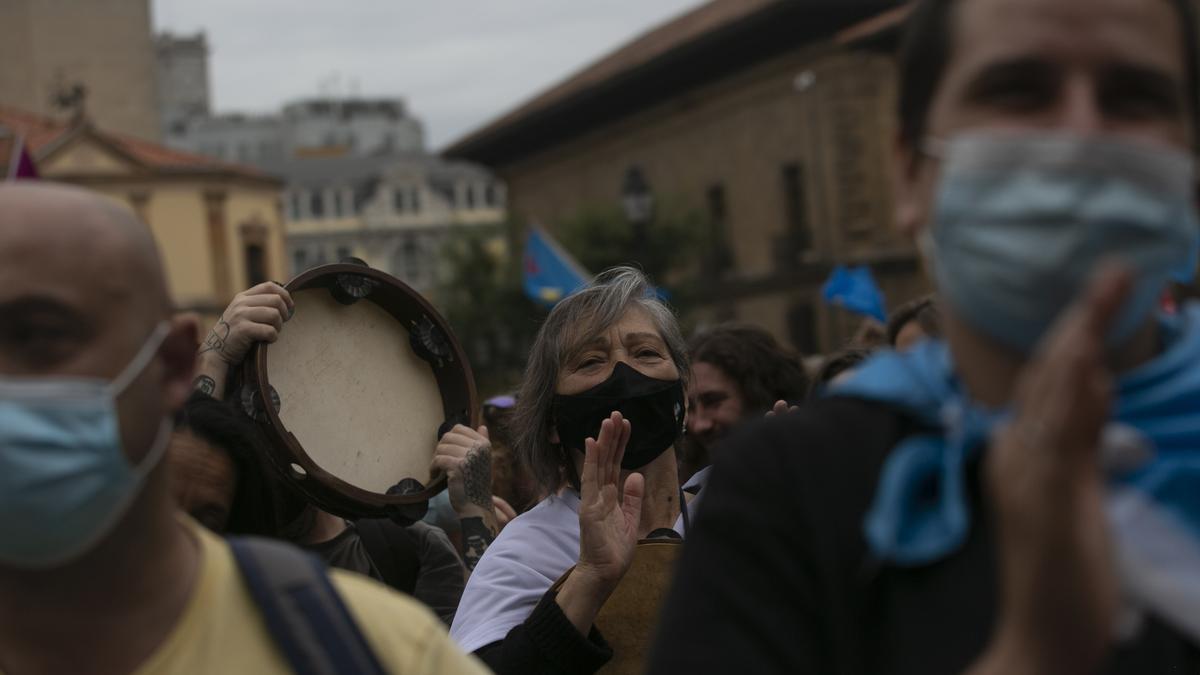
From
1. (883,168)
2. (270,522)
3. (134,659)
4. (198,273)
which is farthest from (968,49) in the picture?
(198,273)

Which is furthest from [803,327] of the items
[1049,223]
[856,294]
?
[1049,223]

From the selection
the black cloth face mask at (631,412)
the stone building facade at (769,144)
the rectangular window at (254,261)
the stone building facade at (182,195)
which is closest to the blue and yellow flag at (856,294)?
the black cloth face mask at (631,412)

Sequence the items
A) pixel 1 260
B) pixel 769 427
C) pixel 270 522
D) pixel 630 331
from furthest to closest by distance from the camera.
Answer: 1. pixel 630 331
2. pixel 270 522
3. pixel 1 260
4. pixel 769 427

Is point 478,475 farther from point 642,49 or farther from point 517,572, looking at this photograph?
point 642,49

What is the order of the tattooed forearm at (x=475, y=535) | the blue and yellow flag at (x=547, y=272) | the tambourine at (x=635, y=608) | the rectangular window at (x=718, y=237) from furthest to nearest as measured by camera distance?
the rectangular window at (x=718, y=237) → the blue and yellow flag at (x=547, y=272) → the tattooed forearm at (x=475, y=535) → the tambourine at (x=635, y=608)

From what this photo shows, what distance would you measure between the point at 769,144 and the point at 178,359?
40231 mm

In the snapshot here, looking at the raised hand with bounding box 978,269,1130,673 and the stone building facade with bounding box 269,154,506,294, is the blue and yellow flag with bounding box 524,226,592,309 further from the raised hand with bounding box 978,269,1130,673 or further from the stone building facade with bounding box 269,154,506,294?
the stone building facade with bounding box 269,154,506,294

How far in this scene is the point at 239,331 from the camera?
4.76 m

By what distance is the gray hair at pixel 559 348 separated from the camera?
4863 mm

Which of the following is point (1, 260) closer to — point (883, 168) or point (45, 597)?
point (45, 597)

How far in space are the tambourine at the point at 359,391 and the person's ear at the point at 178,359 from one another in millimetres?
2088

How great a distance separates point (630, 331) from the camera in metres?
4.87

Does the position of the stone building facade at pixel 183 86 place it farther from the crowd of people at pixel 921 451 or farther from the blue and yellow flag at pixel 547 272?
the crowd of people at pixel 921 451

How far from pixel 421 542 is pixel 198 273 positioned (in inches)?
2183
